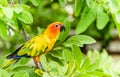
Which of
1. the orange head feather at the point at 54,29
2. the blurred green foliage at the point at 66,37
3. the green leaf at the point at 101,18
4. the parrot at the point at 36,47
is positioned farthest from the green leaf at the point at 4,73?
the green leaf at the point at 101,18

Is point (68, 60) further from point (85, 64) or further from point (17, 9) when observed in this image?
point (17, 9)

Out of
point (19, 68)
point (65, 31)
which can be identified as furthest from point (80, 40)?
point (19, 68)

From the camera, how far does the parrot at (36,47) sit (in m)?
1.25

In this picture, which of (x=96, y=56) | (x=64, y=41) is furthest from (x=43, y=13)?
(x=64, y=41)

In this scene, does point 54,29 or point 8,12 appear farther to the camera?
point 54,29

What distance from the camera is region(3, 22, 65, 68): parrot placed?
1.25 metres

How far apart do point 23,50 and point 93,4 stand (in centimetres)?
26

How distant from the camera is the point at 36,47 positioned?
4.10 ft

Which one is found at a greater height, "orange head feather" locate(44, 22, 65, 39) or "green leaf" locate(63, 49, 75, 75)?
"orange head feather" locate(44, 22, 65, 39)

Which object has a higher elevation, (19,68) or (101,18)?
(101,18)

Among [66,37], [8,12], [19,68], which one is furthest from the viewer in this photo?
[66,37]

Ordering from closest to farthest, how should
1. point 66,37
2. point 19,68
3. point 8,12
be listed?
point 8,12, point 19,68, point 66,37

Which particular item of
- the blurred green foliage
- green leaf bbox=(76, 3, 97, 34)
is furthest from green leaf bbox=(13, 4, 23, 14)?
green leaf bbox=(76, 3, 97, 34)

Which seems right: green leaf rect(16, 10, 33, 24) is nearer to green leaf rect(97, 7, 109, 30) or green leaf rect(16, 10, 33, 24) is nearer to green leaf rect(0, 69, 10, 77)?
green leaf rect(0, 69, 10, 77)
